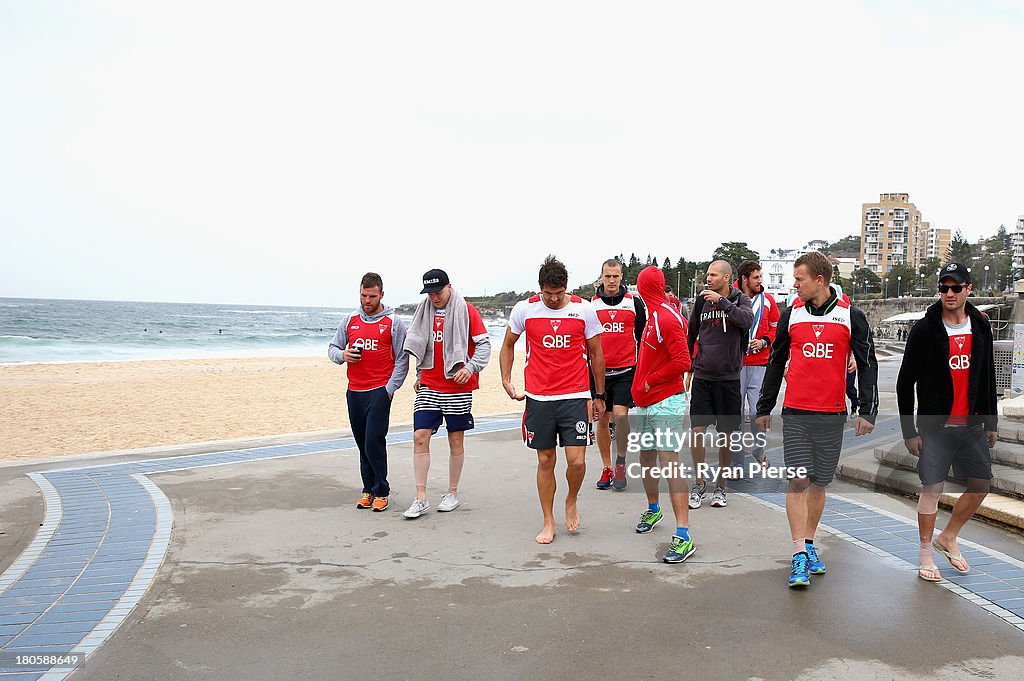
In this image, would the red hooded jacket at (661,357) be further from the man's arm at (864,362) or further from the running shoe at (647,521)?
the man's arm at (864,362)

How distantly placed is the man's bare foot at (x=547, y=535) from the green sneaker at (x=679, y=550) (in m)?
0.81

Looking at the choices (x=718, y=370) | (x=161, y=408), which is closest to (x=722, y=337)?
(x=718, y=370)

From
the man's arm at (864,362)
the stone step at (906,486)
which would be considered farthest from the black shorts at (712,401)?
the man's arm at (864,362)

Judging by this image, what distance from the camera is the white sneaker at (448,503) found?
240 inches

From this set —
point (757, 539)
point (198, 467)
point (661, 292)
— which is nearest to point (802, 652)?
point (757, 539)

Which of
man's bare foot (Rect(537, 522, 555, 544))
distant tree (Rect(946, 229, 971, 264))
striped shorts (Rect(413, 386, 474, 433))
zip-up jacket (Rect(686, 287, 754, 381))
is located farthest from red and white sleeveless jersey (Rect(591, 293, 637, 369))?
distant tree (Rect(946, 229, 971, 264))

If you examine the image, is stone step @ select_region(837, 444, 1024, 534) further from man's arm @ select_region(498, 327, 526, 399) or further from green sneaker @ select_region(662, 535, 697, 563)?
man's arm @ select_region(498, 327, 526, 399)

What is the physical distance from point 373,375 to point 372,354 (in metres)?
0.17

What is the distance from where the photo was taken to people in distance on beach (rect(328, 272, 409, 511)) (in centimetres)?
612

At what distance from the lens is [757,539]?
528 cm

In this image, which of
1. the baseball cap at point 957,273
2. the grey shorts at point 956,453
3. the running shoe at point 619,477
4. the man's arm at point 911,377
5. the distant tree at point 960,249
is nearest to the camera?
the baseball cap at point 957,273

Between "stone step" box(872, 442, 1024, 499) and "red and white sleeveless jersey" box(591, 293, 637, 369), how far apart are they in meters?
2.69

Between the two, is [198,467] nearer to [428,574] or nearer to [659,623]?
[428,574]

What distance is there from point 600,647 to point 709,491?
3.40 meters
